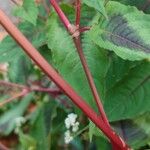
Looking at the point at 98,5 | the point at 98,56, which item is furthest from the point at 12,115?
the point at 98,5

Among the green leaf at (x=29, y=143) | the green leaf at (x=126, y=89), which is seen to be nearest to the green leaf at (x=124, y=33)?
the green leaf at (x=126, y=89)

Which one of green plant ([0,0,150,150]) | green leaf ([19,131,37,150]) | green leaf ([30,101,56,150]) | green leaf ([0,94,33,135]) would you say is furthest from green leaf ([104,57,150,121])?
green leaf ([0,94,33,135])

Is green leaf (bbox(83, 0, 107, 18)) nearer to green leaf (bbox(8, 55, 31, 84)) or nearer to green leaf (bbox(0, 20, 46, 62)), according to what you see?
green leaf (bbox(0, 20, 46, 62))

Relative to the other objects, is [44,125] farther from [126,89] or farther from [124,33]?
[124,33]

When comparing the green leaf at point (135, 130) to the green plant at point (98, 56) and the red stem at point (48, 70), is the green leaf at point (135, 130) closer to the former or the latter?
the green plant at point (98, 56)

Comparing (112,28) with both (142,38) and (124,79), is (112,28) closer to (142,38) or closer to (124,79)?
(142,38)

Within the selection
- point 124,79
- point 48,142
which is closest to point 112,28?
point 124,79
